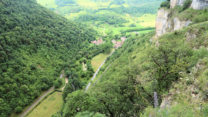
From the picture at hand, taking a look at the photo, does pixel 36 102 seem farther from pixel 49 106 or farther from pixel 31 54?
pixel 31 54

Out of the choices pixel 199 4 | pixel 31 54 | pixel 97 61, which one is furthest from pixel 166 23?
pixel 31 54

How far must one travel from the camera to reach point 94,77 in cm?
6475

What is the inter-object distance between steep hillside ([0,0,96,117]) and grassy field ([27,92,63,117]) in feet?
12.9

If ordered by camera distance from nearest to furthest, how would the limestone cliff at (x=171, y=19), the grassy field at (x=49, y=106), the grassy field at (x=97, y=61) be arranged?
the limestone cliff at (x=171, y=19) → the grassy field at (x=49, y=106) → the grassy field at (x=97, y=61)

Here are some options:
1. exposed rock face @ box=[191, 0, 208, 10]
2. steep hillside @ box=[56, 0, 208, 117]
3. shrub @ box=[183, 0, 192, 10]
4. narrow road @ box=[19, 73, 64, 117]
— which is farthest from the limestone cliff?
narrow road @ box=[19, 73, 64, 117]

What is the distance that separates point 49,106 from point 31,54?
27.1 metres

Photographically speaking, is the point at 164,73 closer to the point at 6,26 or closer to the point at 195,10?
the point at 195,10

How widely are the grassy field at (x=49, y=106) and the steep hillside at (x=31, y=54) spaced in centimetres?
394

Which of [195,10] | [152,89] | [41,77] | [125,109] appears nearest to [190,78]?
[152,89]

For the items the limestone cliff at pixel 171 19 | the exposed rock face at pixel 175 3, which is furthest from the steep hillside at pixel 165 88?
the exposed rock face at pixel 175 3

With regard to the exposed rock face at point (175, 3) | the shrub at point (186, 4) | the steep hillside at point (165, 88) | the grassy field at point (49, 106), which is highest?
the exposed rock face at point (175, 3)

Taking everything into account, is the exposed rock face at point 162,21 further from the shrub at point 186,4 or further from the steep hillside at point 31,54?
the steep hillside at point 31,54

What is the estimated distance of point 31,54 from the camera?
63375mm

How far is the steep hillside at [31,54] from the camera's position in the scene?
47531 mm
